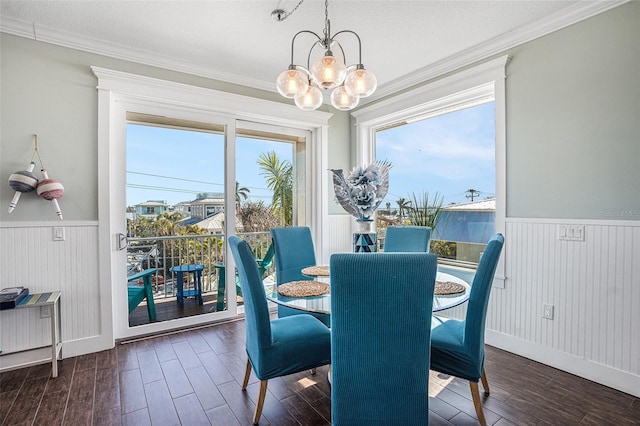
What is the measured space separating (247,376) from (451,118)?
9.96 feet

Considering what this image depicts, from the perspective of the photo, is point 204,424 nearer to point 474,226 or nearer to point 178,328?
point 178,328

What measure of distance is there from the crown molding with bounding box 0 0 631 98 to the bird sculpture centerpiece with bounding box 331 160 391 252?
5.33 ft

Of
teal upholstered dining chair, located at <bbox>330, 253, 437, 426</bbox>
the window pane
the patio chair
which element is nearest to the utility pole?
the window pane

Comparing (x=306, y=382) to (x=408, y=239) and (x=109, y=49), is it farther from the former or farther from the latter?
(x=109, y=49)

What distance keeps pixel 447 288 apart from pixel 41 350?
305 cm

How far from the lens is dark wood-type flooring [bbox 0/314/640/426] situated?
1.84 meters

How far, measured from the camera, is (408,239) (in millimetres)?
2797

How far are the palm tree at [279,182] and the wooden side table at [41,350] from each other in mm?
2179

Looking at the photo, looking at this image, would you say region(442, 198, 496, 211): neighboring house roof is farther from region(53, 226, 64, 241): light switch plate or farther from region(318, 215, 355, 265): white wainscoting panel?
region(53, 226, 64, 241): light switch plate

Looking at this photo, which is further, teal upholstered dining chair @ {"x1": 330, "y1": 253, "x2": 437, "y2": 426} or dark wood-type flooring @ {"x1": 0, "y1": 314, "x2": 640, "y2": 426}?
Result: dark wood-type flooring @ {"x1": 0, "y1": 314, "x2": 640, "y2": 426}

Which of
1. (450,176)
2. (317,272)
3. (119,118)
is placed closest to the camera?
(317,272)

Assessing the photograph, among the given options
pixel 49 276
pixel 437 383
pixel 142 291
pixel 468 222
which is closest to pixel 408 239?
pixel 468 222

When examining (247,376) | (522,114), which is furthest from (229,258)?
(522,114)

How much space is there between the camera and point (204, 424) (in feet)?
5.90
